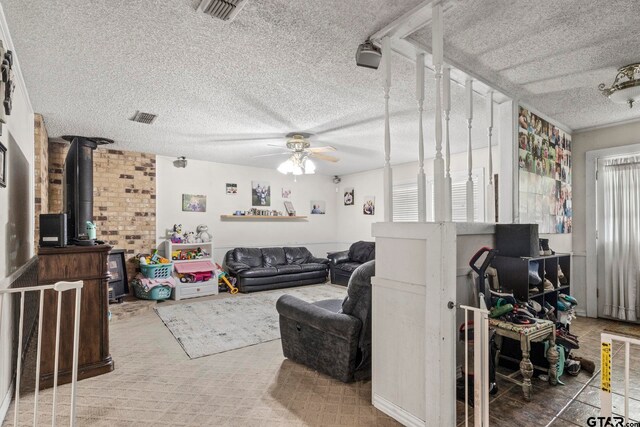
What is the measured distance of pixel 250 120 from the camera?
4113mm

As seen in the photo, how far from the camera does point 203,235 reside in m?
6.53

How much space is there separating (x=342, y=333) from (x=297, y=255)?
498 centimetres

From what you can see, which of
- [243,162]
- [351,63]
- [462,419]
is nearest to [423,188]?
[351,63]

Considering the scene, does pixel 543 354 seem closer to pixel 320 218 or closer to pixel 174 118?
pixel 174 118

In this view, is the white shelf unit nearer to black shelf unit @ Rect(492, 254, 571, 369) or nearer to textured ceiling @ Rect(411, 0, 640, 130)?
black shelf unit @ Rect(492, 254, 571, 369)

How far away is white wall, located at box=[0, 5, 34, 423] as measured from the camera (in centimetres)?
229

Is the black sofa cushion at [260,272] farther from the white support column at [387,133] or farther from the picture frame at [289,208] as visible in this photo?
the white support column at [387,133]

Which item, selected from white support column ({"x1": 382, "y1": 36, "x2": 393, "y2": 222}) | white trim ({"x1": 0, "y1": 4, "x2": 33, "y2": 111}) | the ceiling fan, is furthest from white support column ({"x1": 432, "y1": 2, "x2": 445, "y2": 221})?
the ceiling fan

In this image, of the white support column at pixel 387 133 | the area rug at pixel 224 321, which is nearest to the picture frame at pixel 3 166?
the area rug at pixel 224 321

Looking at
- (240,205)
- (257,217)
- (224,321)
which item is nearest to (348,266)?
(257,217)

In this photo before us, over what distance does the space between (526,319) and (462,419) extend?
0.89m

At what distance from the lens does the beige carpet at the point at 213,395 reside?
2262 millimetres

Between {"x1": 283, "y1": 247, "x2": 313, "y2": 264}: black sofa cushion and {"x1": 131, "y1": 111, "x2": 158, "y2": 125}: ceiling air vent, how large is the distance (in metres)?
4.10

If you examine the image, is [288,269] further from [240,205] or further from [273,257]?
[240,205]
